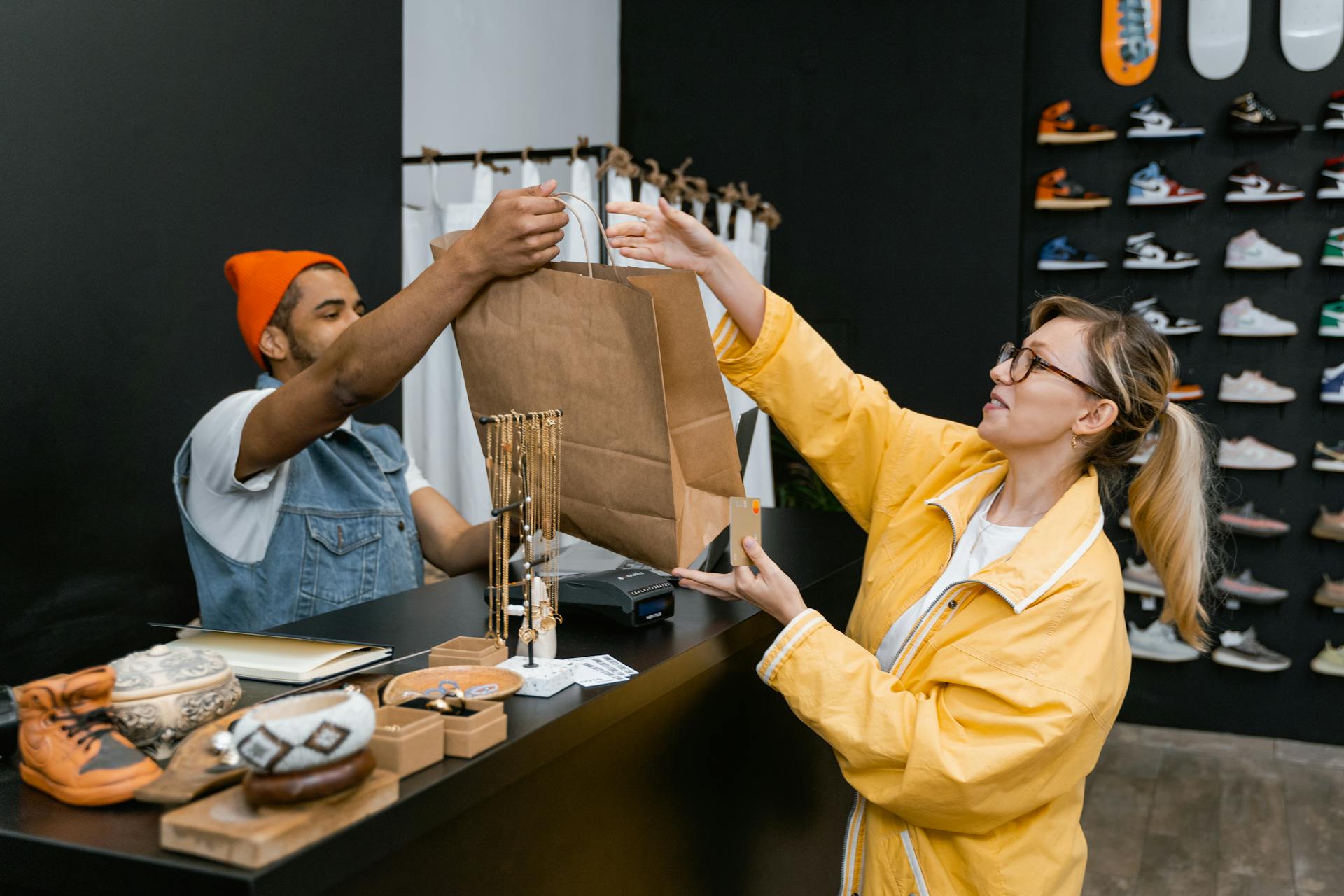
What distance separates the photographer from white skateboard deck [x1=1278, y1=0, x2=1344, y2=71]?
14.2ft

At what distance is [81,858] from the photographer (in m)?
0.76

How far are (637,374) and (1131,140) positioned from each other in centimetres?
418

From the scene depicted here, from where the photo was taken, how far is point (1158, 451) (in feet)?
5.12

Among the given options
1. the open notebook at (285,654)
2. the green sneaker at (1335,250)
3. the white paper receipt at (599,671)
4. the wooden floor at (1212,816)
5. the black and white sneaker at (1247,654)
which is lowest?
the wooden floor at (1212,816)

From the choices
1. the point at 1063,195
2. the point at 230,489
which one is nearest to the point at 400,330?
the point at 230,489

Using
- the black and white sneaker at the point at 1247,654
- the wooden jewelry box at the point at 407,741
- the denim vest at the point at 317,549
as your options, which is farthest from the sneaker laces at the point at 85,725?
the black and white sneaker at the point at 1247,654

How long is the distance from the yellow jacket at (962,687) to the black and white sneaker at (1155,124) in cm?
357

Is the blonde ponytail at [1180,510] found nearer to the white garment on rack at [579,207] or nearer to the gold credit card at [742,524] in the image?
the gold credit card at [742,524]

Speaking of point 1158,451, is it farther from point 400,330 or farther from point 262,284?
point 262,284

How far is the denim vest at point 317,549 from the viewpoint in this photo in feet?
6.15

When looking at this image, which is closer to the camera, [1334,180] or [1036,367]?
[1036,367]

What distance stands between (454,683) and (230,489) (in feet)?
2.86

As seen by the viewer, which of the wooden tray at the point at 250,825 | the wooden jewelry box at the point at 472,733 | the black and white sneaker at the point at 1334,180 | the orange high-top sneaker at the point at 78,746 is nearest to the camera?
the wooden tray at the point at 250,825

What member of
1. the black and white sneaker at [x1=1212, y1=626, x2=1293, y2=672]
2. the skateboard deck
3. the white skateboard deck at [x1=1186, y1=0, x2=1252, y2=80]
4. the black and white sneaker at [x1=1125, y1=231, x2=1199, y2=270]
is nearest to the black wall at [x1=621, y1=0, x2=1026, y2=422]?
the skateboard deck
